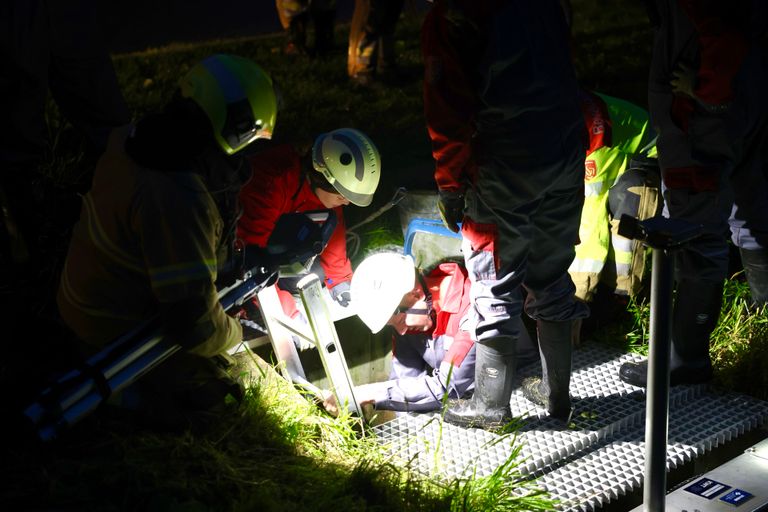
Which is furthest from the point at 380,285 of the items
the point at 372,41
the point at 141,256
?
the point at 372,41

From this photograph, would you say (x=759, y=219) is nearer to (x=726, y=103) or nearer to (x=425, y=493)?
(x=726, y=103)

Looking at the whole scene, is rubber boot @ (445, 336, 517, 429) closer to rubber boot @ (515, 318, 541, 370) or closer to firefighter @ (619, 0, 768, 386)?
rubber boot @ (515, 318, 541, 370)

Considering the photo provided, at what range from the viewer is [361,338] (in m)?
5.23

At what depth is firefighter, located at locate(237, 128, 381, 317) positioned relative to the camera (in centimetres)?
456

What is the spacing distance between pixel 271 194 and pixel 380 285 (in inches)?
31.4

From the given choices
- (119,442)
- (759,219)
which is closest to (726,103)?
(759,219)

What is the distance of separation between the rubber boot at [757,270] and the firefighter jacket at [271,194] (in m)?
2.48

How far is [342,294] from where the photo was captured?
15.9 feet

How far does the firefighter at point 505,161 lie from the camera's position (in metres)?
3.68

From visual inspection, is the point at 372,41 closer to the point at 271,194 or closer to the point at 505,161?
the point at 271,194

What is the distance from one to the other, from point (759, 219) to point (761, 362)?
2.65ft

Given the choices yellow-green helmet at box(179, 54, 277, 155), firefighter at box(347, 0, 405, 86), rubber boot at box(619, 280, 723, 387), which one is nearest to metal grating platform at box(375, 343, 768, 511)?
rubber boot at box(619, 280, 723, 387)

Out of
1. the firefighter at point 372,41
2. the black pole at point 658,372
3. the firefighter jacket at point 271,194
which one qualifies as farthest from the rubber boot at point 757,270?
the firefighter at point 372,41

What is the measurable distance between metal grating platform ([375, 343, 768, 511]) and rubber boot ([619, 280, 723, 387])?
0.06 meters
